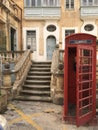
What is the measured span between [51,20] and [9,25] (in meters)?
4.89

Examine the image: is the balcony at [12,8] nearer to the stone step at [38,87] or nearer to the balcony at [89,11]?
the balcony at [89,11]

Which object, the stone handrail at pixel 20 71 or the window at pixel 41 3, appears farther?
the window at pixel 41 3

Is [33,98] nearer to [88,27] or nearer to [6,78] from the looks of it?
[6,78]

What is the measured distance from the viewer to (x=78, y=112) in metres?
7.00

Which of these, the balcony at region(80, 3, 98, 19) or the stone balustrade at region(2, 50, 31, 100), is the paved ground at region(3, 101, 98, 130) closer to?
the stone balustrade at region(2, 50, 31, 100)

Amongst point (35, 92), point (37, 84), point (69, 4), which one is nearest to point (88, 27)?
point (69, 4)

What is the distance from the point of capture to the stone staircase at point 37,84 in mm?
11133

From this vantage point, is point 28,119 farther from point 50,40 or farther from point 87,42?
point 50,40

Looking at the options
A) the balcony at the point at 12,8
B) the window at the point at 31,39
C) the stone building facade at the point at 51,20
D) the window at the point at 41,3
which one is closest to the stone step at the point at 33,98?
the balcony at the point at 12,8

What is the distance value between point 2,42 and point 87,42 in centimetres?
1124

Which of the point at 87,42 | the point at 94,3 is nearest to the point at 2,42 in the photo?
the point at 94,3

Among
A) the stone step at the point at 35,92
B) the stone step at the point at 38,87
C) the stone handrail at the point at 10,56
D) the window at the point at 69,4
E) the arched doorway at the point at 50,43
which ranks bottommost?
the stone step at the point at 35,92

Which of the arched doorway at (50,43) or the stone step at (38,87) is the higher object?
the arched doorway at (50,43)

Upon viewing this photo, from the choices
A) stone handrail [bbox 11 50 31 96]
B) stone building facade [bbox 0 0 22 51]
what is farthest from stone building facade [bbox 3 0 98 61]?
stone handrail [bbox 11 50 31 96]
